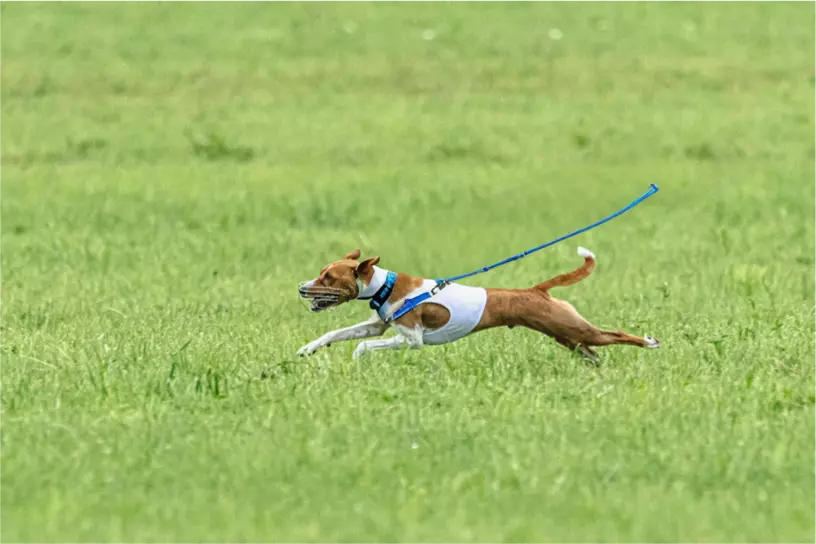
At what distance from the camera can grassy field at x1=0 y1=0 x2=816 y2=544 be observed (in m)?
6.66

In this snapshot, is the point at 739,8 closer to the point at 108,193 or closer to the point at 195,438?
the point at 108,193

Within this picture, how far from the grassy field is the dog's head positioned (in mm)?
418

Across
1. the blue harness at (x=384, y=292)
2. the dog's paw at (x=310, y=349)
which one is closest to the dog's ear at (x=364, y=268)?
the blue harness at (x=384, y=292)

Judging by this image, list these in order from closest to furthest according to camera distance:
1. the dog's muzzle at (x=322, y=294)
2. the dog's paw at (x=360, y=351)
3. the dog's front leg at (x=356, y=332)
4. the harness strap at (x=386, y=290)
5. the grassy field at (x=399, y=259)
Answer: the grassy field at (x=399, y=259), the dog's muzzle at (x=322, y=294), the harness strap at (x=386, y=290), the dog's front leg at (x=356, y=332), the dog's paw at (x=360, y=351)

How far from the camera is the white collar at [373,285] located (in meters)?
8.92

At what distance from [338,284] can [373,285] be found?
0.22m

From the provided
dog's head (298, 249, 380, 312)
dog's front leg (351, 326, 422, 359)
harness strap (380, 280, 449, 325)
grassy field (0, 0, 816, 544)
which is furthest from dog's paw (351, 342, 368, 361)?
dog's head (298, 249, 380, 312)

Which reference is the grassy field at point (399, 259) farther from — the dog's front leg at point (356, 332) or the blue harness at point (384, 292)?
A: the blue harness at point (384, 292)

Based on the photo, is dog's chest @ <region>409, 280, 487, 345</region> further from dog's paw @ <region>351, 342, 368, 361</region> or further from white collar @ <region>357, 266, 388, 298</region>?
dog's paw @ <region>351, 342, 368, 361</region>

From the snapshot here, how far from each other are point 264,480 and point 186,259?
910cm

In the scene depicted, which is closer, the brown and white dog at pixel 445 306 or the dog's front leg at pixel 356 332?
the brown and white dog at pixel 445 306

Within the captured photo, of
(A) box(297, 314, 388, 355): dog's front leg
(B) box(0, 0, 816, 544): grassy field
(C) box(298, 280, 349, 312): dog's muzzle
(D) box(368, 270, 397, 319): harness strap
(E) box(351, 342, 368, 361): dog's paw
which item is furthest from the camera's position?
(E) box(351, 342, 368, 361): dog's paw

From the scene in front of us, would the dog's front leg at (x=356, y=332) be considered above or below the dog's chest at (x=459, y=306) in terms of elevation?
below

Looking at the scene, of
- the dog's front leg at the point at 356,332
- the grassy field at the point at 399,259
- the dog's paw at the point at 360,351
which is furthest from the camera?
the dog's paw at the point at 360,351
